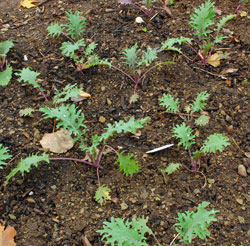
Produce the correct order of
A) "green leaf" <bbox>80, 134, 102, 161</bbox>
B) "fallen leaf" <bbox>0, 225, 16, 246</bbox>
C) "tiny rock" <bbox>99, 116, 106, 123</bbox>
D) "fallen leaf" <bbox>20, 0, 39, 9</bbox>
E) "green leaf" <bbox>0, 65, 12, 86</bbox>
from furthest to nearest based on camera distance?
"fallen leaf" <bbox>20, 0, 39, 9</bbox>, "green leaf" <bbox>0, 65, 12, 86</bbox>, "tiny rock" <bbox>99, 116, 106, 123</bbox>, "green leaf" <bbox>80, 134, 102, 161</bbox>, "fallen leaf" <bbox>0, 225, 16, 246</bbox>

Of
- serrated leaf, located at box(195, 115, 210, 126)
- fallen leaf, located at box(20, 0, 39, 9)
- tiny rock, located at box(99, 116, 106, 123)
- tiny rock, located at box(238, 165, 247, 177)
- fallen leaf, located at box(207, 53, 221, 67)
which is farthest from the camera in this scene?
fallen leaf, located at box(20, 0, 39, 9)

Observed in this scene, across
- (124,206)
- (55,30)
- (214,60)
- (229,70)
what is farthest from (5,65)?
(229,70)

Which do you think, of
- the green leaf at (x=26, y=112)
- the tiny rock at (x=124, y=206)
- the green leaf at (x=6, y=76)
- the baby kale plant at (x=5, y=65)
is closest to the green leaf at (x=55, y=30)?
the baby kale plant at (x=5, y=65)

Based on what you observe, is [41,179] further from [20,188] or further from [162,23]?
[162,23]

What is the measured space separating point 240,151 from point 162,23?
156 centimetres

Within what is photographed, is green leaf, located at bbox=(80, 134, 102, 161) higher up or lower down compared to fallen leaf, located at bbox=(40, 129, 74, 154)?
higher up

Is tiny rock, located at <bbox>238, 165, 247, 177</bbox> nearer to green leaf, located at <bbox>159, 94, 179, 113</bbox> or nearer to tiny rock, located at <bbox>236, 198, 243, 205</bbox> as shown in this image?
tiny rock, located at <bbox>236, 198, 243, 205</bbox>

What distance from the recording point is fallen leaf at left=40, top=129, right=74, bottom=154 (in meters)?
2.33

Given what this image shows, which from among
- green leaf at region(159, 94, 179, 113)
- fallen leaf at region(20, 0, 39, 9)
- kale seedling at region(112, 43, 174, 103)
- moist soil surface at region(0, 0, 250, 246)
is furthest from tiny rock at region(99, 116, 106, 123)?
fallen leaf at region(20, 0, 39, 9)

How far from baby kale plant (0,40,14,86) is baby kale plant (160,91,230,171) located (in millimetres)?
1311

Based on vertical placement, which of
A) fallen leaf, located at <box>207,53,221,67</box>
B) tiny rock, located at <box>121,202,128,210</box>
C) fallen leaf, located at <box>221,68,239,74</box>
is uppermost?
fallen leaf, located at <box>207,53,221,67</box>

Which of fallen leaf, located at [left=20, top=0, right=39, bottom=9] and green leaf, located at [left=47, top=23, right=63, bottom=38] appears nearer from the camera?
green leaf, located at [left=47, top=23, right=63, bottom=38]

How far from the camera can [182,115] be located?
8.35ft

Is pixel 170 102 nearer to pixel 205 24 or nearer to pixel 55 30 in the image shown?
pixel 205 24
